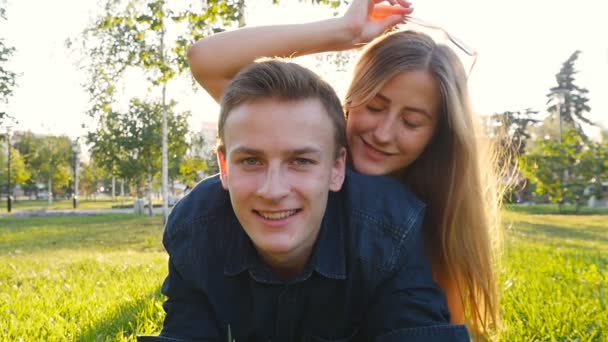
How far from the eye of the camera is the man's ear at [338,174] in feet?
7.91

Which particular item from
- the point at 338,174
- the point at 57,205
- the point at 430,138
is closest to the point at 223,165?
the point at 338,174

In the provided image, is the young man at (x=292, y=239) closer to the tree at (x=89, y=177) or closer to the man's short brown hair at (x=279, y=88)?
the man's short brown hair at (x=279, y=88)

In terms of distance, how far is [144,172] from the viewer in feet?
88.7

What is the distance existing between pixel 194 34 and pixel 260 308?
15.9ft

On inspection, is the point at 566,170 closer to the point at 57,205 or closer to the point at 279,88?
the point at 279,88

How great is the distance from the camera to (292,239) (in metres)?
2.24

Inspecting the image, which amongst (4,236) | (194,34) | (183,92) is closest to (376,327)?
(194,34)

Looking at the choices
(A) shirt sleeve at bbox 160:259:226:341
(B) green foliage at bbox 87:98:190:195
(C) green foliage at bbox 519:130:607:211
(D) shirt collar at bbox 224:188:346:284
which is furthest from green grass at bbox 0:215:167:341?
(B) green foliage at bbox 87:98:190:195

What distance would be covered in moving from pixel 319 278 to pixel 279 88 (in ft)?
2.52

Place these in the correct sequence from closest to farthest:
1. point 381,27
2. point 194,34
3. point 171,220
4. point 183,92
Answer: point 171,220
point 381,27
point 194,34
point 183,92

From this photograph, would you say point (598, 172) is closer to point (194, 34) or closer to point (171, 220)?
point (194, 34)

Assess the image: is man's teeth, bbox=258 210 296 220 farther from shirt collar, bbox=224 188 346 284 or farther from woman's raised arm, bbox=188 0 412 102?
woman's raised arm, bbox=188 0 412 102

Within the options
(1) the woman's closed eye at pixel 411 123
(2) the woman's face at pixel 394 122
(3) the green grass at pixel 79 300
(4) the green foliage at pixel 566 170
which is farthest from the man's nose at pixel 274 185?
(4) the green foliage at pixel 566 170

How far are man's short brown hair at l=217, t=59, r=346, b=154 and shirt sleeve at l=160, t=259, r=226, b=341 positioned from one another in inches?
24.5
